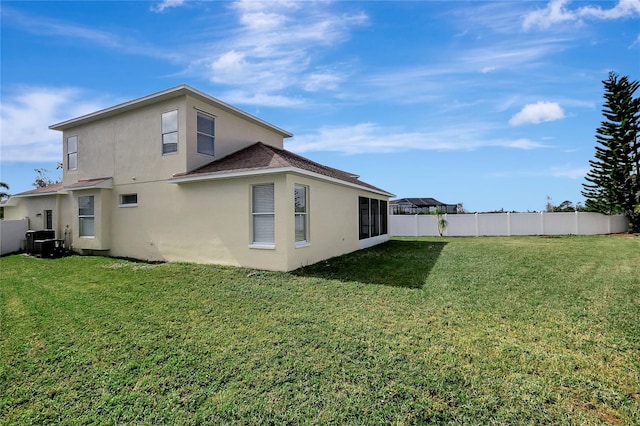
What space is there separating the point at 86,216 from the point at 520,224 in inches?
990

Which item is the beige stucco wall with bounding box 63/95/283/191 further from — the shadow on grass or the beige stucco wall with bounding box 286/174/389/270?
the shadow on grass

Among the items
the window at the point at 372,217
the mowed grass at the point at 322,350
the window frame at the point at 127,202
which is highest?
the window frame at the point at 127,202

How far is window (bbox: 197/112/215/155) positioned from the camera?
35.1 ft

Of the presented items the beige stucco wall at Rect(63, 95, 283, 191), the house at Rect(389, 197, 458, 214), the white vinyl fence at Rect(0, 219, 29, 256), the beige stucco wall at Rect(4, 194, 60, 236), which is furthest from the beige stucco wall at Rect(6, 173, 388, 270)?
the house at Rect(389, 197, 458, 214)

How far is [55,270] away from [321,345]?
10005 millimetres

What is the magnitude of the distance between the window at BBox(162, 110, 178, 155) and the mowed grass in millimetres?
4788

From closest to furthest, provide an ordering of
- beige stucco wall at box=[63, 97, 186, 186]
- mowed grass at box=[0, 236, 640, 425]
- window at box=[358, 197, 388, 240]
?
mowed grass at box=[0, 236, 640, 425] → beige stucco wall at box=[63, 97, 186, 186] → window at box=[358, 197, 388, 240]

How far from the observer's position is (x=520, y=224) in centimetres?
2167

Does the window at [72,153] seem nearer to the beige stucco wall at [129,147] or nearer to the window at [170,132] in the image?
the beige stucco wall at [129,147]

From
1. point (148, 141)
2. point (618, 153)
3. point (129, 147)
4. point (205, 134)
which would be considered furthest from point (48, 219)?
point (618, 153)

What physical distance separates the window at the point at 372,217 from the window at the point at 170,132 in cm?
751

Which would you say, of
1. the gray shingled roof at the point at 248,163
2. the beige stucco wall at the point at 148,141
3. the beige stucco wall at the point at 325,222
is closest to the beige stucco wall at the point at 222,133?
the beige stucco wall at the point at 148,141

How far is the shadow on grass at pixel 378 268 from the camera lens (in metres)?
7.84

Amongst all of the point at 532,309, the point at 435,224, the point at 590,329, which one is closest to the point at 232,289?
the point at 532,309
